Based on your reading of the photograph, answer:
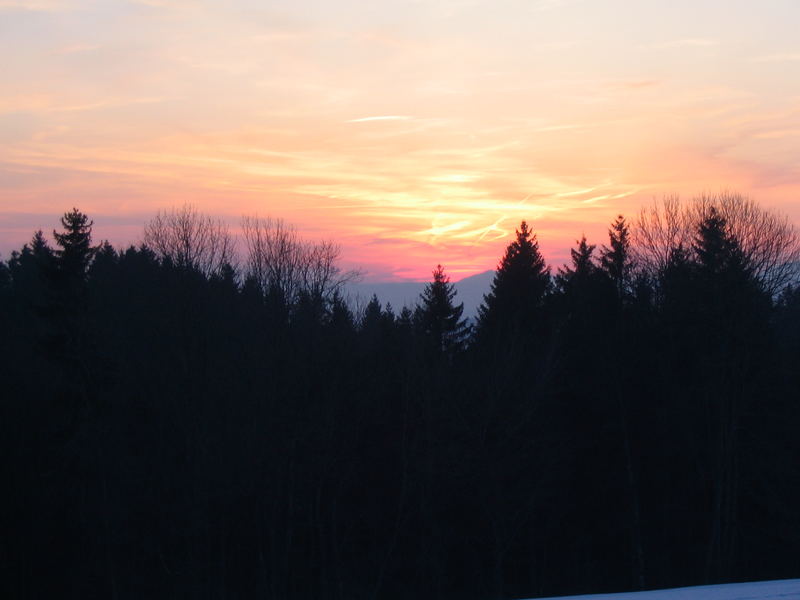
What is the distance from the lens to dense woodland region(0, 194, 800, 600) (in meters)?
25.7

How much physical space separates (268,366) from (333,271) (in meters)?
4.70

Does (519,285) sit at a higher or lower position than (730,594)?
higher

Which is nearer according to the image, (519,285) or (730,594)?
(730,594)

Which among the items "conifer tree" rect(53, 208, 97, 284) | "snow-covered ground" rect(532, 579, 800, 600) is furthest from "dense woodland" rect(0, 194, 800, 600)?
"snow-covered ground" rect(532, 579, 800, 600)

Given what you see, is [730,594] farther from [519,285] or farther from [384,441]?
[519,285]

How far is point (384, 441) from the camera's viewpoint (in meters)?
28.1

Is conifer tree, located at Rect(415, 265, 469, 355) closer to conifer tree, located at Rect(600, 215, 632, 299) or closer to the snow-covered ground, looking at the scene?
conifer tree, located at Rect(600, 215, 632, 299)

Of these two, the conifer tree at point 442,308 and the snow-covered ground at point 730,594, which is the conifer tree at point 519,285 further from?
the snow-covered ground at point 730,594

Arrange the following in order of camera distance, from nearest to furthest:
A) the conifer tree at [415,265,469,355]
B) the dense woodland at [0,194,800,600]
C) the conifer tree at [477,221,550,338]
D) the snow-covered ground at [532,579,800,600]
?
the snow-covered ground at [532,579,800,600] → the dense woodland at [0,194,800,600] → the conifer tree at [477,221,550,338] → the conifer tree at [415,265,469,355]

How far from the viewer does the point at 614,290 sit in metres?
30.0

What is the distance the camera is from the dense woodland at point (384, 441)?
2567cm

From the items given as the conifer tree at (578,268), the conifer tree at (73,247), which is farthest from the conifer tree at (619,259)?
the conifer tree at (73,247)

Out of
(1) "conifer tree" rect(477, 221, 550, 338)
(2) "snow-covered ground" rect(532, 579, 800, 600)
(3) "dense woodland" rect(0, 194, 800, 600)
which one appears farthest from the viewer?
(1) "conifer tree" rect(477, 221, 550, 338)

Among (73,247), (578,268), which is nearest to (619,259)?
(578,268)
